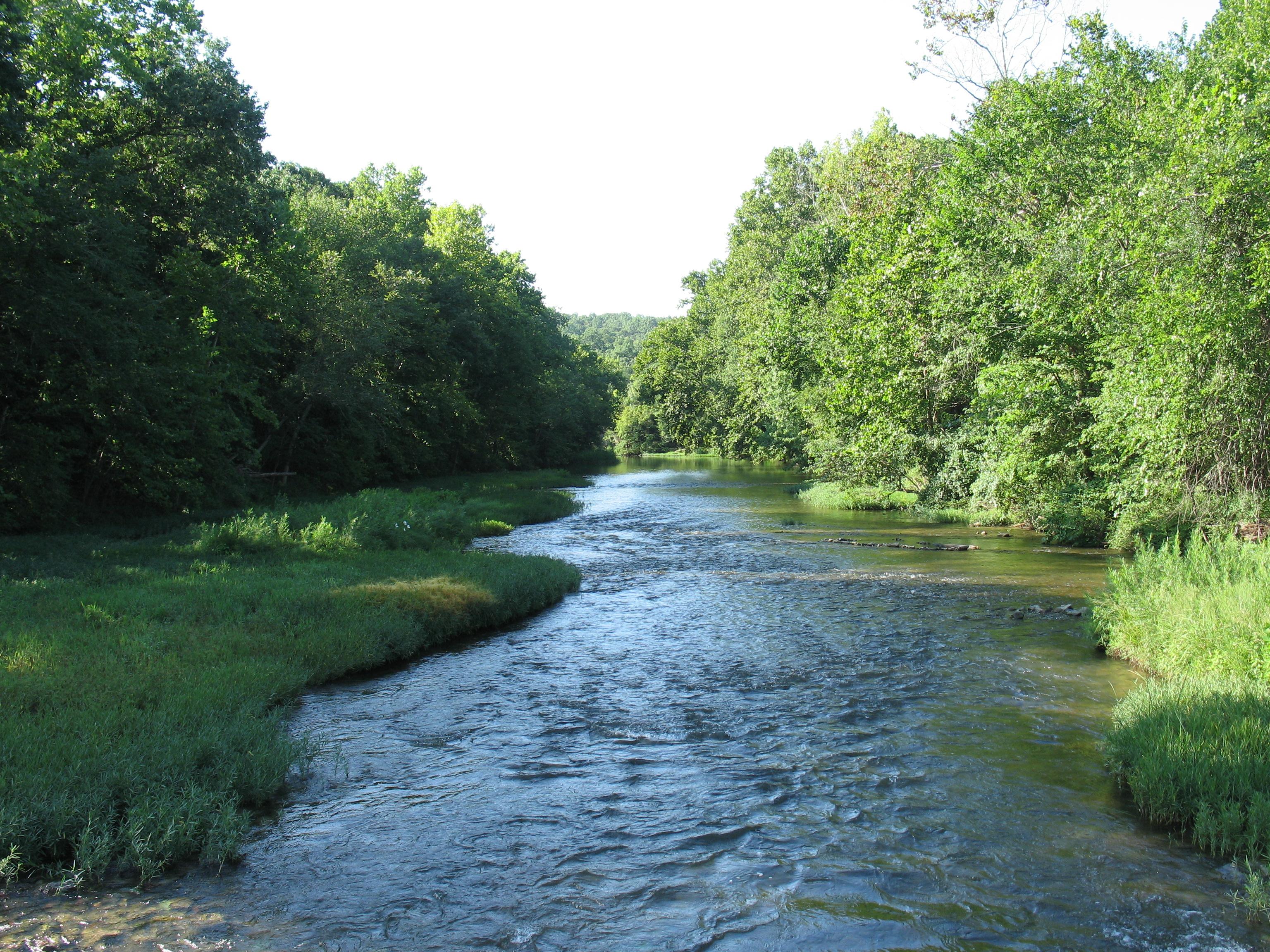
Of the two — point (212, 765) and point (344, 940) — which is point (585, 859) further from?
point (212, 765)

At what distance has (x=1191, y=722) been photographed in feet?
27.6

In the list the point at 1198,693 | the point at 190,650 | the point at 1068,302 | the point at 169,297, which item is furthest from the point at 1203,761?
the point at 169,297

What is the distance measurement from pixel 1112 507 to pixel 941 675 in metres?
12.7

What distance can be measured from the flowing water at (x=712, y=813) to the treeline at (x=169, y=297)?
45.3 feet

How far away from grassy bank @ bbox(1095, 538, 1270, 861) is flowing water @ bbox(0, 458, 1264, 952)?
393 millimetres

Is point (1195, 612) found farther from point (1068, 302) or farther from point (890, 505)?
point (890, 505)

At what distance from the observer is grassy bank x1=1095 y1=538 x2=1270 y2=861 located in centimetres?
734

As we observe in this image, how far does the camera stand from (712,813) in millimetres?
8102

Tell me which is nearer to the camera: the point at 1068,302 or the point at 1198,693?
the point at 1198,693

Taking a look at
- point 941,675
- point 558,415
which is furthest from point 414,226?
point 941,675

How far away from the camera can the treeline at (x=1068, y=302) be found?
1633 centimetres

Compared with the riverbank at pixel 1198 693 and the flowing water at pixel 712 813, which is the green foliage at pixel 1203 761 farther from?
the flowing water at pixel 712 813

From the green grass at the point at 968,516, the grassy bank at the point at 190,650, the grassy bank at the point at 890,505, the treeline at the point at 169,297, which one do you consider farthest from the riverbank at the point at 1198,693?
the treeline at the point at 169,297

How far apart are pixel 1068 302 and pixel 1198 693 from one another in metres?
13.7
